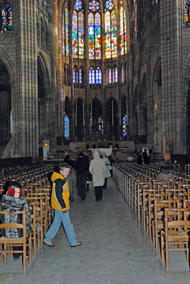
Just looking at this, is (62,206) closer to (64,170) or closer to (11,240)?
(64,170)

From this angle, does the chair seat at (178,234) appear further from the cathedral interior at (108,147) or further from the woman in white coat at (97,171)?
the woman in white coat at (97,171)

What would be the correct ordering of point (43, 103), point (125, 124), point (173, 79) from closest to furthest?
point (173, 79) → point (43, 103) → point (125, 124)

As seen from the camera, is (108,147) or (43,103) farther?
(108,147)

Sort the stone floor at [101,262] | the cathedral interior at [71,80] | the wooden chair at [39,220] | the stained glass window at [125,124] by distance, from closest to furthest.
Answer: the stone floor at [101,262] < the wooden chair at [39,220] < the cathedral interior at [71,80] < the stained glass window at [125,124]

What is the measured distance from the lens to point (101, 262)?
543 cm

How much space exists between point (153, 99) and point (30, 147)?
14.0 m

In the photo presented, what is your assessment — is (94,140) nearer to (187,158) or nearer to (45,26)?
(45,26)

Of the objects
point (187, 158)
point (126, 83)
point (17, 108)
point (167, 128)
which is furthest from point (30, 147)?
point (126, 83)

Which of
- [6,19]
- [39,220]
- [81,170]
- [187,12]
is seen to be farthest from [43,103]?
[39,220]

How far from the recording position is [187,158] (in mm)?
19797

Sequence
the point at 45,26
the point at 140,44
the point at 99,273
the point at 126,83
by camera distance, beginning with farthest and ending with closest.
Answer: the point at 126,83 → the point at 140,44 → the point at 45,26 → the point at 99,273

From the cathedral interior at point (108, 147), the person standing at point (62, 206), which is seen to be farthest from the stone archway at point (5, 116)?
the person standing at point (62, 206)

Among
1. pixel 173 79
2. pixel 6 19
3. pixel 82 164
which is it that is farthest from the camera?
pixel 6 19

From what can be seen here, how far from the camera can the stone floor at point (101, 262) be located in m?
4.71
